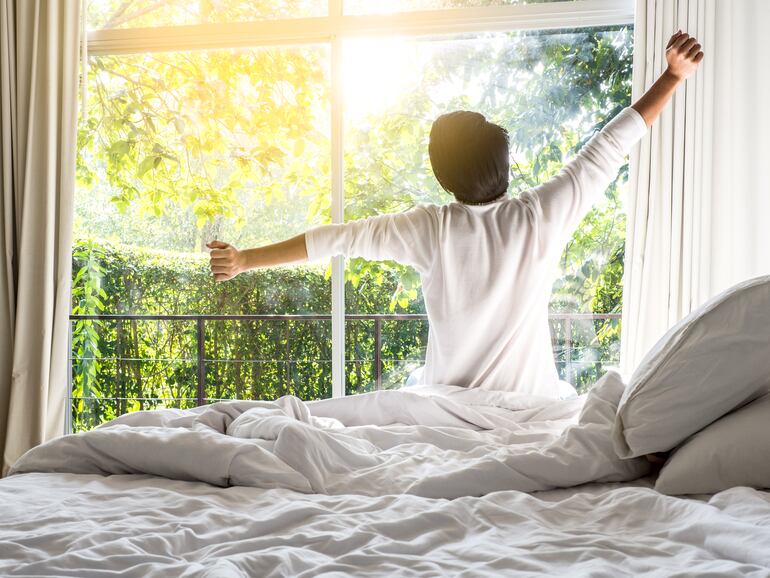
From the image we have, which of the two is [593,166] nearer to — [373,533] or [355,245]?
[355,245]

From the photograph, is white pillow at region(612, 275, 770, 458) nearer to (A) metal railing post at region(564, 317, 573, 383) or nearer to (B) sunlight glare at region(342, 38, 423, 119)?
(A) metal railing post at region(564, 317, 573, 383)

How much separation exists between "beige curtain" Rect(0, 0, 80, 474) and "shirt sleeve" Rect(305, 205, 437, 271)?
1.61 metres

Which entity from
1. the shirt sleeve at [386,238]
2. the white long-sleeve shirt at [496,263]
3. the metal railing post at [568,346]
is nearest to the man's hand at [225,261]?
the shirt sleeve at [386,238]

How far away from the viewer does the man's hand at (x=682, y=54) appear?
7.23 feet

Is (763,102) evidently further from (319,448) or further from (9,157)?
(9,157)

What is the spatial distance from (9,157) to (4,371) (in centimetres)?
96

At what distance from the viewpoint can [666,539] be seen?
981 mm

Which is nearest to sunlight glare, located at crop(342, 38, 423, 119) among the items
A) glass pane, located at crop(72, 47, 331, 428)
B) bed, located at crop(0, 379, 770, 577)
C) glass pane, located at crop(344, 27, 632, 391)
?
glass pane, located at crop(344, 27, 632, 391)

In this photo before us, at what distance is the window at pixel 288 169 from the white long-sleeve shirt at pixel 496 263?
91cm

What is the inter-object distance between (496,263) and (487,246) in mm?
56

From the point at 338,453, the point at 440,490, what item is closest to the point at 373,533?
the point at 440,490

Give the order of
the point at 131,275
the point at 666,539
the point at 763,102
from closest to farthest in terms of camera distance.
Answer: the point at 666,539
the point at 763,102
the point at 131,275

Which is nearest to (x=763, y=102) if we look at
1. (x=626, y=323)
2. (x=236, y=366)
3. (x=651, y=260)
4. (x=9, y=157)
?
(x=651, y=260)

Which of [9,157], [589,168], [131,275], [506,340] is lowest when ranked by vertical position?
[506,340]
